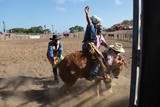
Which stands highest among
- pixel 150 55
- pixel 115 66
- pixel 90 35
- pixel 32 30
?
pixel 32 30

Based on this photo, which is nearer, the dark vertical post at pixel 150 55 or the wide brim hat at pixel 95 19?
the dark vertical post at pixel 150 55

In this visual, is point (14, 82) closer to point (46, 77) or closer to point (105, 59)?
point (46, 77)

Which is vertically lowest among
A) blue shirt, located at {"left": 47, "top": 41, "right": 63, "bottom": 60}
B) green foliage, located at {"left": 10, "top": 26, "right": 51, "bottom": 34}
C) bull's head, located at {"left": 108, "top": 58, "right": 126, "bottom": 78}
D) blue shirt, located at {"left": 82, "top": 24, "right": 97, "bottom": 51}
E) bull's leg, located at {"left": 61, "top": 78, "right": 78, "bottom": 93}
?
bull's leg, located at {"left": 61, "top": 78, "right": 78, "bottom": 93}

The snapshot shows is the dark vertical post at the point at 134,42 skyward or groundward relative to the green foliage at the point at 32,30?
groundward

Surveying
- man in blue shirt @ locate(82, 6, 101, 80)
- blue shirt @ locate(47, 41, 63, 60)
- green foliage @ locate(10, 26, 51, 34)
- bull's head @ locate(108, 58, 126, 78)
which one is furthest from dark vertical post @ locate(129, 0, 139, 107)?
green foliage @ locate(10, 26, 51, 34)

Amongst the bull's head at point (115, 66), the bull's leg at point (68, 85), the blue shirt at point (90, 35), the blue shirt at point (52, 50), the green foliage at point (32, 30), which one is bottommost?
the bull's leg at point (68, 85)

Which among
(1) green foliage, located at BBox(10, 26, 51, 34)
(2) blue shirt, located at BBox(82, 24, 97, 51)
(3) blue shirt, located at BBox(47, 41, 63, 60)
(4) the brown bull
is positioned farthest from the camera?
(1) green foliage, located at BBox(10, 26, 51, 34)

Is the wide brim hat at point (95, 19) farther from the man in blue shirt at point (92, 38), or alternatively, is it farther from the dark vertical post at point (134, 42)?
the dark vertical post at point (134, 42)

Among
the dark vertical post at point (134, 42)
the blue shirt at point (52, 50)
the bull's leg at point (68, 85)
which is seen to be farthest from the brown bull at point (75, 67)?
the dark vertical post at point (134, 42)

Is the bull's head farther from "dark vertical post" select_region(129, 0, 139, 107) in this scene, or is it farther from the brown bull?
"dark vertical post" select_region(129, 0, 139, 107)

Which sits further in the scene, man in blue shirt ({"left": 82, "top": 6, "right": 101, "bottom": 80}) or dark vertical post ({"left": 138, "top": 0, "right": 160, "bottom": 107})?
man in blue shirt ({"left": 82, "top": 6, "right": 101, "bottom": 80})

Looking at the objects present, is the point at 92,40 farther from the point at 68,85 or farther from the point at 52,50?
the point at 52,50

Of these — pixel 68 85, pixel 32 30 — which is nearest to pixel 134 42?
pixel 68 85

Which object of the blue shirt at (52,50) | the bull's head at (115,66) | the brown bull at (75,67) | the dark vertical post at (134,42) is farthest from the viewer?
the blue shirt at (52,50)
